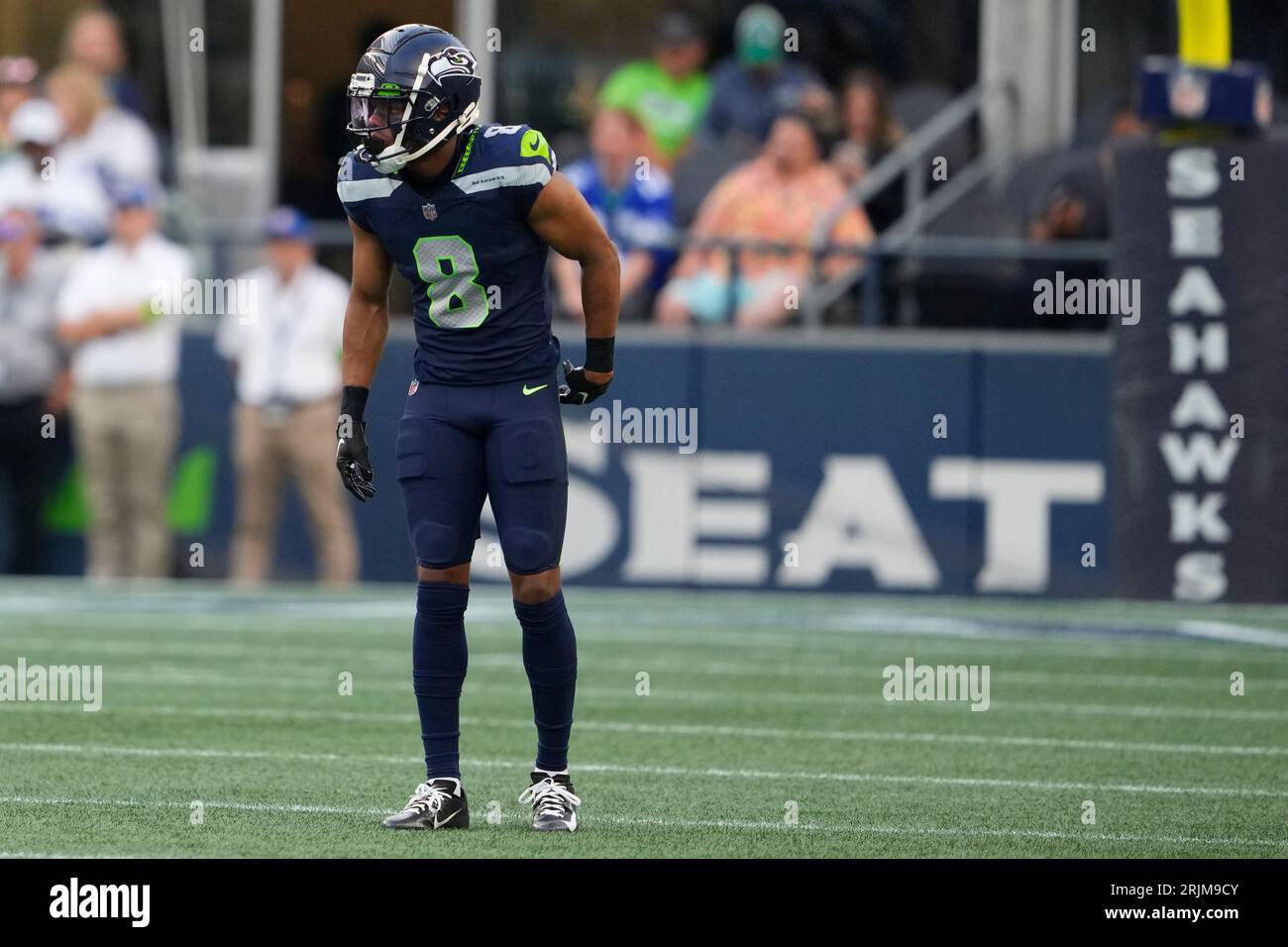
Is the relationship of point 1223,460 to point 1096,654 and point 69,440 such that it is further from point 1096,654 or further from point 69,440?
point 69,440

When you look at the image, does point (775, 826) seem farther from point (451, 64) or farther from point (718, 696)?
point (718, 696)

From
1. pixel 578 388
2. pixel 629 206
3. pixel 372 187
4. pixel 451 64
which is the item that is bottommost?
pixel 578 388

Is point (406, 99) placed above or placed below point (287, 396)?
above

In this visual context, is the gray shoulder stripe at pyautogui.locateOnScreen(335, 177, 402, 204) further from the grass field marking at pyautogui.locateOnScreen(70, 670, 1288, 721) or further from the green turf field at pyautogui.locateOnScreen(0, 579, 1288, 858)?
the grass field marking at pyautogui.locateOnScreen(70, 670, 1288, 721)

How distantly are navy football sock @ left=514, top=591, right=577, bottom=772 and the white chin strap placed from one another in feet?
3.98

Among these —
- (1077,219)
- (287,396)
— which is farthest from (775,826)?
(1077,219)

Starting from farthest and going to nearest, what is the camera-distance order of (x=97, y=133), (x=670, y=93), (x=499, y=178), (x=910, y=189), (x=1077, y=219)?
(x=670, y=93) → (x=97, y=133) → (x=910, y=189) → (x=1077, y=219) → (x=499, y=178)

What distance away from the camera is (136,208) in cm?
1509

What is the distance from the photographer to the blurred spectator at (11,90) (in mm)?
16375

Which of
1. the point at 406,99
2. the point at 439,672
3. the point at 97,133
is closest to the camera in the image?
the point at 406,99

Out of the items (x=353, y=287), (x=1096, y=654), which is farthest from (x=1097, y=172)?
(x=353, y=287)

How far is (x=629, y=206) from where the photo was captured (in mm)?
15336

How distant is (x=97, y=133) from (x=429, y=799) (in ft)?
33.4

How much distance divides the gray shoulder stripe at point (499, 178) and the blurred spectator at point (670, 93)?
939 centimetres
